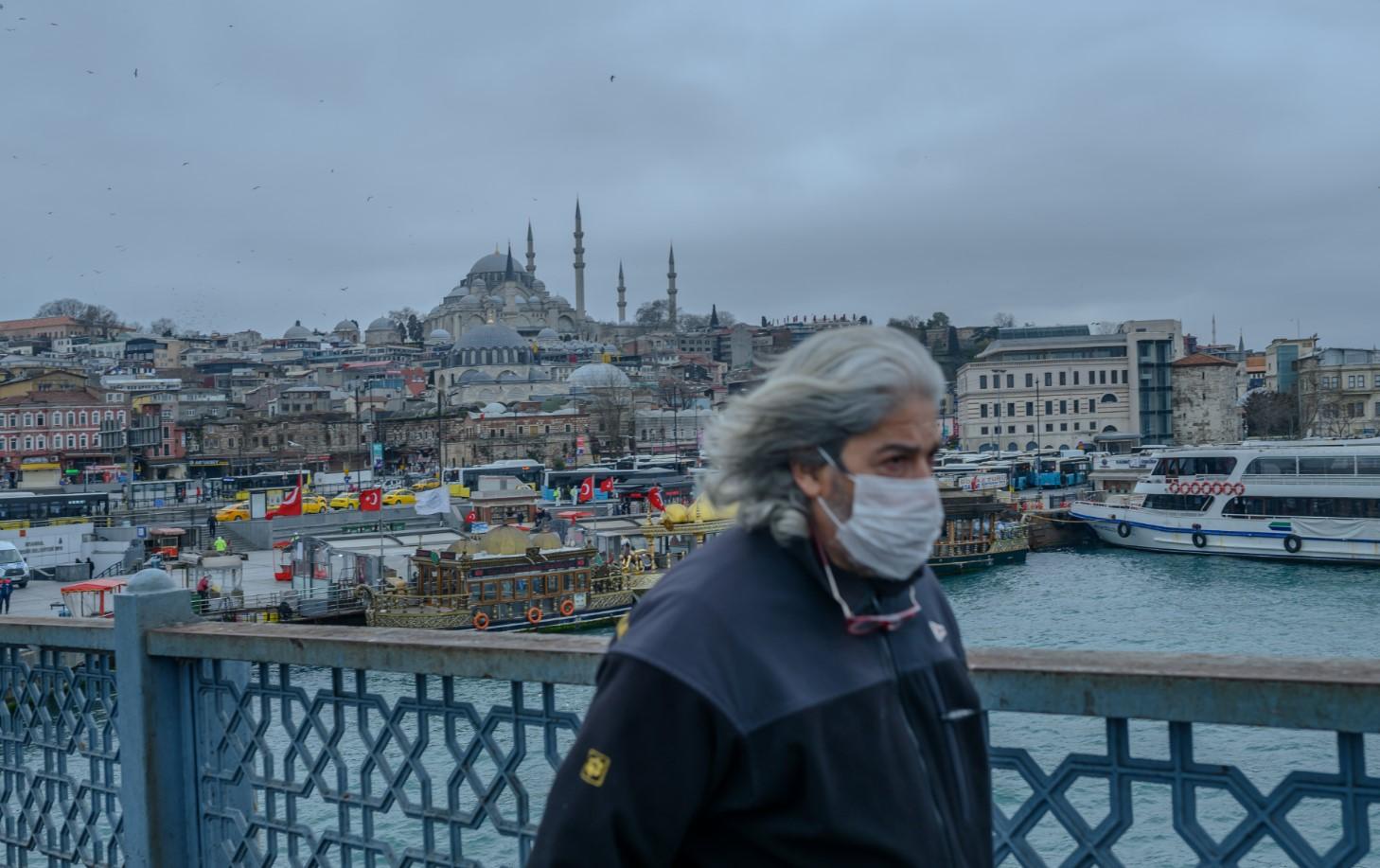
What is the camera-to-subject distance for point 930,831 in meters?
1.05

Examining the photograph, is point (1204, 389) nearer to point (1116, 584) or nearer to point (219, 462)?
point (1116, 584)

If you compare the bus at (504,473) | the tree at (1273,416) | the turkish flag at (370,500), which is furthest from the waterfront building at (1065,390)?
the turkish flag at (370,500)

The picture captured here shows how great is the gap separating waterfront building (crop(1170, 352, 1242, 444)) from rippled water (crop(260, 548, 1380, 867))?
757 inches

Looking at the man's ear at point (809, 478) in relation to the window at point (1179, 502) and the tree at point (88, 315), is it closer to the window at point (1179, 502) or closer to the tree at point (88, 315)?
the window at point (1179, 502)

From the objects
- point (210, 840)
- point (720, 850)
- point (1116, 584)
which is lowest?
point (1116, 584)

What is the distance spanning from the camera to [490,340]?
201ft

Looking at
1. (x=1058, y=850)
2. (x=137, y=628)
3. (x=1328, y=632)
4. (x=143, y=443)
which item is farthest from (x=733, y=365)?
(x=137, y=628)

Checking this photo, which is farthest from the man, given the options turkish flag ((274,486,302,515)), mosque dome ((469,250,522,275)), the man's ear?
mosque dome ((469,250,522,275))

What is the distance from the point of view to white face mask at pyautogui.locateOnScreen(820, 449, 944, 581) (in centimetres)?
107

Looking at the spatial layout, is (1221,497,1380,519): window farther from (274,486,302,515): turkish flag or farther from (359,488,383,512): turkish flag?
(274,486,302,515): turkish flag

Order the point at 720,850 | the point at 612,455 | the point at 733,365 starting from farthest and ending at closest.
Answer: the point at 733,365
the point at 612,455
the point at 720,850

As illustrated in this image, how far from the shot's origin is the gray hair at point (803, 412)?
1.08m

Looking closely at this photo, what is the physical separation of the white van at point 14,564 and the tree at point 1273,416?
4083 centimetres

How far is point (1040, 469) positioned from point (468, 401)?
29.5 meters
